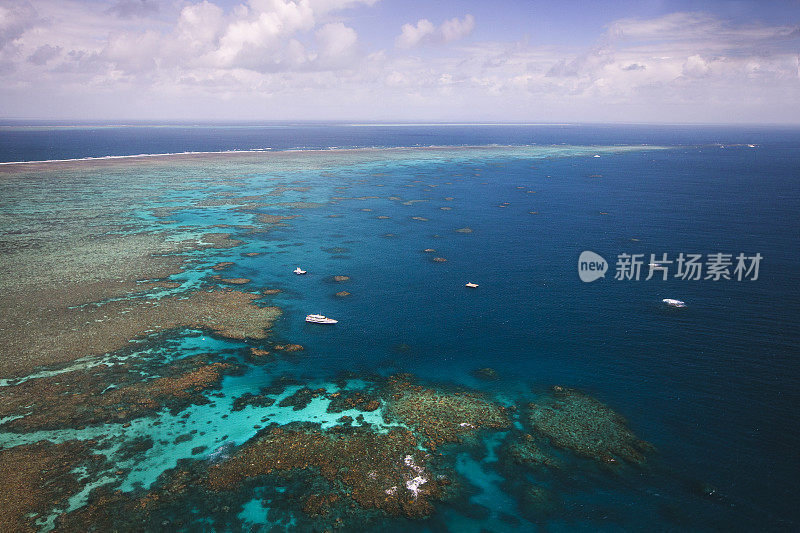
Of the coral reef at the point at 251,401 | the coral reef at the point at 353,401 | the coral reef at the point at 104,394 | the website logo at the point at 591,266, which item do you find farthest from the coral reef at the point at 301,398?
the website logo at the point at 591,266

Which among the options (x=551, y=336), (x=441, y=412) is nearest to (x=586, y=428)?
(x=441, y=412)

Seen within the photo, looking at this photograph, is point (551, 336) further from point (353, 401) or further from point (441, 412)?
point (353, 401)

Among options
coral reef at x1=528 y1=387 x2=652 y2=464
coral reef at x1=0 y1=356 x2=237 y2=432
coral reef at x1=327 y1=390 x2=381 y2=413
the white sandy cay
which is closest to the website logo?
coral reef at x1=528 y1=387 x2=652 y2=464

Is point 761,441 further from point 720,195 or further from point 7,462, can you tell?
point 720,195

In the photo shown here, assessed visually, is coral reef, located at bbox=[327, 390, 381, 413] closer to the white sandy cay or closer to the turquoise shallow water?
the turquoise shallow water

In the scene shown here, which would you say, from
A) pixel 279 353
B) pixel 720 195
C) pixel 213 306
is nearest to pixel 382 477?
pixel 279 353

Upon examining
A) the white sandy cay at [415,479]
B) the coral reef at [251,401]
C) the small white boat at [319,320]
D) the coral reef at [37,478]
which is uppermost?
the small white boat at [319,320]

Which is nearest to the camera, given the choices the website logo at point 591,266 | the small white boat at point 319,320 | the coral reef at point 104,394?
the coral reef at point 104,394

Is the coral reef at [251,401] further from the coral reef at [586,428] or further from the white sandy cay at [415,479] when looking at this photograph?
the coral reef at [586,428]
